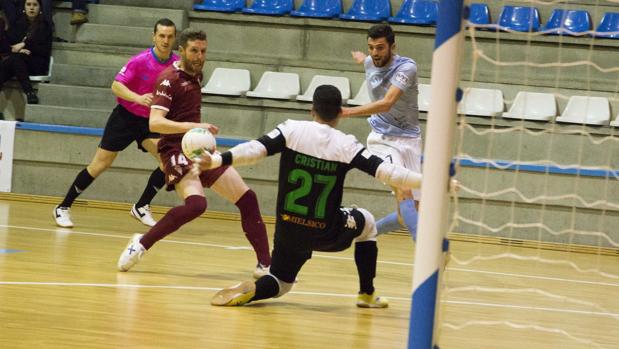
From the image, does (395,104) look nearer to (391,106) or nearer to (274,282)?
(391,106)

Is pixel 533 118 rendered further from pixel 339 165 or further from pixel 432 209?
pixel 432 209

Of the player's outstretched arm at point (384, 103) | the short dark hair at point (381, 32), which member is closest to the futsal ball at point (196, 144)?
the player's outstretched arm at point (384, 103)

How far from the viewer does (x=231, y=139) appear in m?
10.4

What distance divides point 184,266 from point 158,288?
1.06 metres

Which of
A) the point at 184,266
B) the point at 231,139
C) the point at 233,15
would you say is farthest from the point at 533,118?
the point at 184,266

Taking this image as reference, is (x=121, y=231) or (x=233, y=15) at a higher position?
(x=233, y=15)

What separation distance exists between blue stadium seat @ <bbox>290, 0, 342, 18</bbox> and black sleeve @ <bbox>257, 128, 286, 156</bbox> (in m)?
7.35

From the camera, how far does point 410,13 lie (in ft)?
40.6

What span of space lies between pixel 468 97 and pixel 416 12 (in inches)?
87.7

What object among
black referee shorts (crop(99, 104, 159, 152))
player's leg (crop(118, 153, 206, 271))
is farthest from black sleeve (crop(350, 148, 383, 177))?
black referee shorts (crop(99, 104, 159, 152))

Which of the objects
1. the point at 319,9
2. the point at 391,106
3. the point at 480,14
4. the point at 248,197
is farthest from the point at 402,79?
the point at 319,9

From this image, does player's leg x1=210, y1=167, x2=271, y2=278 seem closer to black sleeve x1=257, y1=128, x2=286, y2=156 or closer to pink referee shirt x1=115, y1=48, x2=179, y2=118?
black sleeve x1=257, y1=128, x2=286, y2=156

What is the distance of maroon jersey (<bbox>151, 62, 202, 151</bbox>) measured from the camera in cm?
643

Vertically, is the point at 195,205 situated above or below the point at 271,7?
below
